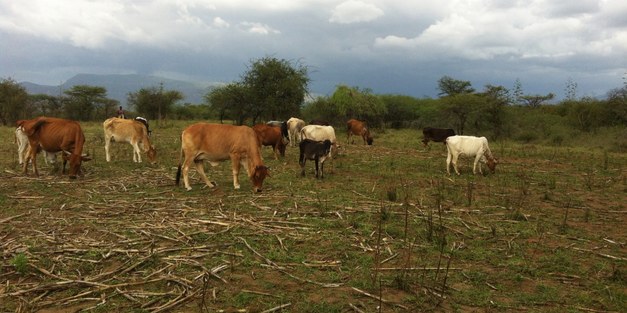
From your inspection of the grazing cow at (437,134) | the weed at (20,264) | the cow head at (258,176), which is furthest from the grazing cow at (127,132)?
the grazing cow at (437,134)

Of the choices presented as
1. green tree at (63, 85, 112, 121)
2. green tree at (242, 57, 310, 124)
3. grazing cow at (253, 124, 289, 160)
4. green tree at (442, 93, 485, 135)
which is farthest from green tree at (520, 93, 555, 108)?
green tree at (63, 85, 112, 121)

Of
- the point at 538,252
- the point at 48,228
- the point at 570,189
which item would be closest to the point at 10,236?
the point at 48,228

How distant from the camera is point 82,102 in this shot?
51.9m

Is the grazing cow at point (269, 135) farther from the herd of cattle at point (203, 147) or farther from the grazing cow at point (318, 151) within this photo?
the grazing cow at point (318, 151)

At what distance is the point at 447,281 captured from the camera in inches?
220

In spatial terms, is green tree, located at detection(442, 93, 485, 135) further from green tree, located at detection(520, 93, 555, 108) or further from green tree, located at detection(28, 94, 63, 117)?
green tree, located at detection(28, 94, 63, 117)

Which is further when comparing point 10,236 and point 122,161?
point 122,161

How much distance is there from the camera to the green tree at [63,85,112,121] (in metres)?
51.7

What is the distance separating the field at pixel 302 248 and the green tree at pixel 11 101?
116 ft

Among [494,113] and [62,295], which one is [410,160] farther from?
[494,113]

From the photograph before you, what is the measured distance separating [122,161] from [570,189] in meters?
14.1

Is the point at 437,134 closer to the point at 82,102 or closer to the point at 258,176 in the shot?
the point at 258,176

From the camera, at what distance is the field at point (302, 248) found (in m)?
5.05

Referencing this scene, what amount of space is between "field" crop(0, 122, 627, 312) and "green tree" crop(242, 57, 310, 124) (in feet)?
71.1
